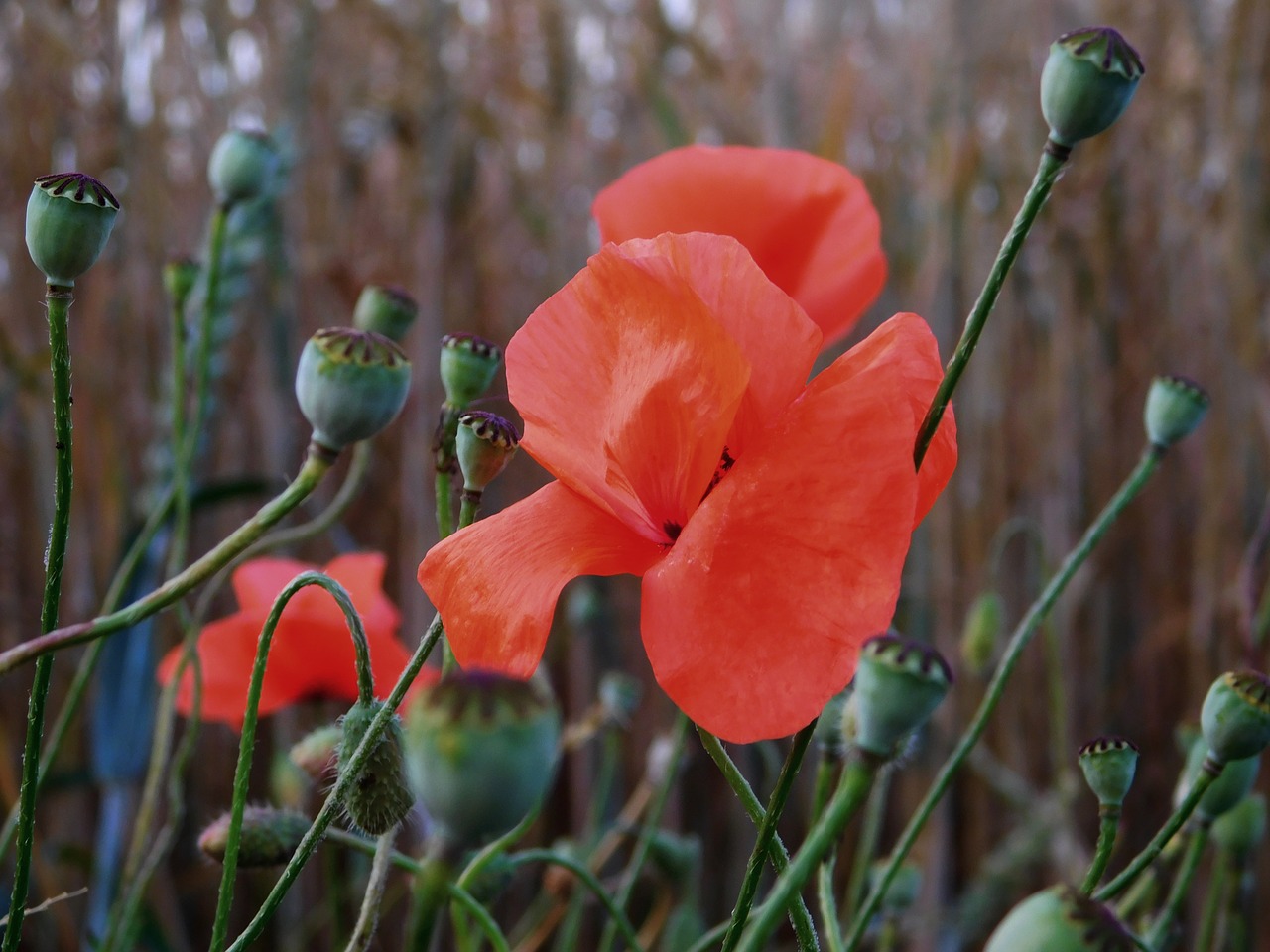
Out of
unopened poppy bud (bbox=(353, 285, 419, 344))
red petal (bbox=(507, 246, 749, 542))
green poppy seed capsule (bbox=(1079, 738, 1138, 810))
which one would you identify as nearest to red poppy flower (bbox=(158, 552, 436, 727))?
unopened poppy bud (bbox=(353, 285, 419, 344))

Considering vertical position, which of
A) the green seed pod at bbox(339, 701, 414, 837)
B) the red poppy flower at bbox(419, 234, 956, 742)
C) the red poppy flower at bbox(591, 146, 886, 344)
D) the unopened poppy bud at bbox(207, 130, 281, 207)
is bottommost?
the green seed pod at bbox(339, 701, 414, 837)

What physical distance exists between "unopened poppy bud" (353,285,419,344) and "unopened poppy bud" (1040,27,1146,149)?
0.29m

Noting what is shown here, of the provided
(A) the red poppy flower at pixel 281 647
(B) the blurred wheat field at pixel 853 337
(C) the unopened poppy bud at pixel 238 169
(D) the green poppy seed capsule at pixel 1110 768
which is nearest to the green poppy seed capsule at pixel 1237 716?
(D) the green poppy seed capsule at pixel 1110 768

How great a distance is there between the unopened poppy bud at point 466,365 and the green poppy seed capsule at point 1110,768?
0.75 ft

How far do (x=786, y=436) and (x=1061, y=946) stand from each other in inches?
5.8

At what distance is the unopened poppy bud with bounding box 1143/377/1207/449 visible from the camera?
1.56 feet

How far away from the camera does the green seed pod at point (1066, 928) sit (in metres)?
0.24

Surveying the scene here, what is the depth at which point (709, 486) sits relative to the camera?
0.38 m

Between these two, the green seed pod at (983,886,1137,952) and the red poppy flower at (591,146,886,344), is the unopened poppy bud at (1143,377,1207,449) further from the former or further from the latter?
the green seed pod at (983,886,1137,952)

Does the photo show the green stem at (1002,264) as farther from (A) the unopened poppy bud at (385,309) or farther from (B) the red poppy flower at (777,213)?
(A) the unopened poppy bud at (385,309)

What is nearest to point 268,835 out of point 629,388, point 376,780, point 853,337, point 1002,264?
point 376,780

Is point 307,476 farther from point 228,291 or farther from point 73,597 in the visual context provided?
point 73,597

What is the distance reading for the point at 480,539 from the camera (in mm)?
336

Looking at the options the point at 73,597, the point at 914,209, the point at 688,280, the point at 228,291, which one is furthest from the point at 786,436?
Result: the point at 914,209
